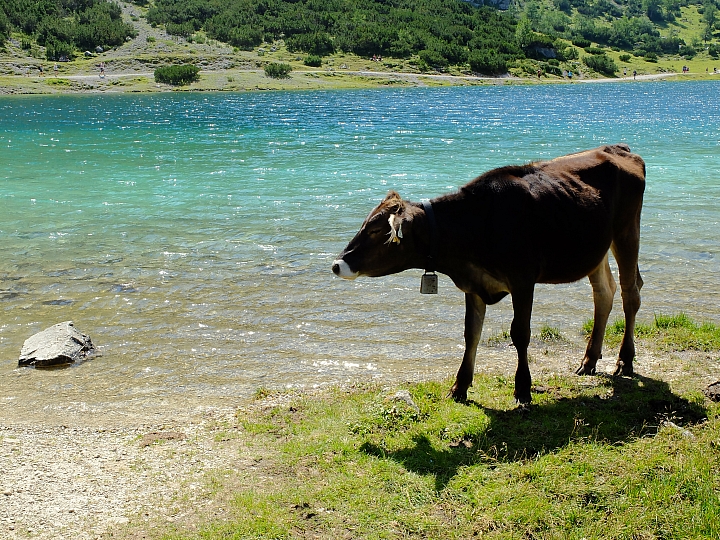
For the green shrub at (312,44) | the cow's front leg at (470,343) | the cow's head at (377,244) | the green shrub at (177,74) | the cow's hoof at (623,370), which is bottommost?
the cow's hoof at (623,370)

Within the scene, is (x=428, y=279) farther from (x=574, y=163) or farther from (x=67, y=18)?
(x=67, y=18)

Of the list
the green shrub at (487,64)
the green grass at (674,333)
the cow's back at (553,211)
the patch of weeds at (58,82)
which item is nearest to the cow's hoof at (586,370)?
the green grass at (674,333)

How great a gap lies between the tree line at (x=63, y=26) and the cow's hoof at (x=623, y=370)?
134557 mm

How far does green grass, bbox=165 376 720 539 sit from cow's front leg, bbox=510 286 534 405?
0.21 metres

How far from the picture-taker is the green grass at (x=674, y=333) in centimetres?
947

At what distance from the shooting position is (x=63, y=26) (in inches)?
5399

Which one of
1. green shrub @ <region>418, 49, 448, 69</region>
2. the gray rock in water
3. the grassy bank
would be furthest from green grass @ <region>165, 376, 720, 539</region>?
green shrub @ <region>418, 49, 448, 69</region>

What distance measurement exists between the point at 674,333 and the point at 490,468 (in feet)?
17.1

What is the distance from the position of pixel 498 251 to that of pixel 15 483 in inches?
204

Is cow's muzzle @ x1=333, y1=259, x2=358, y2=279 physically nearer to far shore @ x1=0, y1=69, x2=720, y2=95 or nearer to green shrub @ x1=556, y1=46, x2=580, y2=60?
far shore @ x1=0, y1=69, x2=720, y2=95

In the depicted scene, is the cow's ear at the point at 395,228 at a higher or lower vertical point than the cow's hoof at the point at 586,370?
higher

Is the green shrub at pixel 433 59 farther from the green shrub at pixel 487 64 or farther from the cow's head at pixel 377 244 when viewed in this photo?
the cow's head at pixel 377 244

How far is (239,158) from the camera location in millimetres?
36062

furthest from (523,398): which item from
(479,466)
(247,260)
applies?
(247,260)
